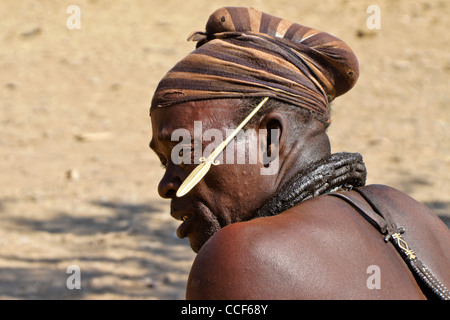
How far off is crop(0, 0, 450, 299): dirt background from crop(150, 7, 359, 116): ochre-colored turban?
109 inches

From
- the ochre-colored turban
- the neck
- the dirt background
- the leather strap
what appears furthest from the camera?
the dirt background

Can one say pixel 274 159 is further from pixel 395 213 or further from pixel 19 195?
pixel 19 195

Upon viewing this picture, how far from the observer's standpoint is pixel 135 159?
7.15 metres

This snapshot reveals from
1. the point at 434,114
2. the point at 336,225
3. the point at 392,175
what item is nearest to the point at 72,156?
the point at 392,175

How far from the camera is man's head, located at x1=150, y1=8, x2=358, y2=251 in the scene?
7.84ft

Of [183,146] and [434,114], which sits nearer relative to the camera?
[183,146]

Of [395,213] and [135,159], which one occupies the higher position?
[135,159]

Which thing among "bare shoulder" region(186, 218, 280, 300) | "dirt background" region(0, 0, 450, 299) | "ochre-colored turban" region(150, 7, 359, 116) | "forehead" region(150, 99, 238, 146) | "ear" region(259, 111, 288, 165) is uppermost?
"dirt background" region(0, 0, 450, 299)

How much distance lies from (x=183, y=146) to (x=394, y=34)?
308 inches

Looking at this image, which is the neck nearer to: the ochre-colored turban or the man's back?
the man's back

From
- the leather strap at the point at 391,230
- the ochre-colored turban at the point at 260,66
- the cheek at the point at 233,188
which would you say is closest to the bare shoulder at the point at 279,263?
the leather strap at the point at 391,230

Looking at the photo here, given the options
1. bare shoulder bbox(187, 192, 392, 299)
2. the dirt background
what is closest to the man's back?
bare shoulder bbox(187, 192, 392, 299)

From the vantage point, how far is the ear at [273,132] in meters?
2.38

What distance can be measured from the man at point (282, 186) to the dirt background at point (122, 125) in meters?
2.72
